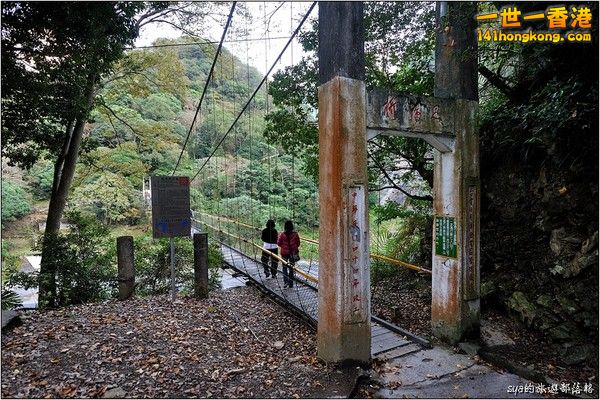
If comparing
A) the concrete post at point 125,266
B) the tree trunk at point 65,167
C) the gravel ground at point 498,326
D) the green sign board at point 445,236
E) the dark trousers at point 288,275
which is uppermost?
the tree trunk at point 65,167

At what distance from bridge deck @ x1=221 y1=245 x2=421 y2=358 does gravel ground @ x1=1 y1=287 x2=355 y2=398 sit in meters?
0.36

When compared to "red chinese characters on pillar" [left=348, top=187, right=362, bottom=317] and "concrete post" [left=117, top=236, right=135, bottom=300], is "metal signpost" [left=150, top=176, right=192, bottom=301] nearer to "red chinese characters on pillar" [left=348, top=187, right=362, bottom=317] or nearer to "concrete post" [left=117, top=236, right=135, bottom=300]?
"concrete post" [left=117, top=236, right=135, bottom=300]

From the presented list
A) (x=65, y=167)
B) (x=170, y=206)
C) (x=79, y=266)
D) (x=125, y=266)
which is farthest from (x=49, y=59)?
(x=65, y=167)

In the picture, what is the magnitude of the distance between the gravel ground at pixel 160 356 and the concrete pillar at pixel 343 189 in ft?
1.42

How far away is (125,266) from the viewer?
508 centimetres

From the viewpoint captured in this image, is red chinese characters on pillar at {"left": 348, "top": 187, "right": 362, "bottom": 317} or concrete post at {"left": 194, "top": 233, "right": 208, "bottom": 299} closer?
red chinese characters on pillar at {"left": 348, "top": 187, "right": 362, "bottom": 317}

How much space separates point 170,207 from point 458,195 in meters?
3.75

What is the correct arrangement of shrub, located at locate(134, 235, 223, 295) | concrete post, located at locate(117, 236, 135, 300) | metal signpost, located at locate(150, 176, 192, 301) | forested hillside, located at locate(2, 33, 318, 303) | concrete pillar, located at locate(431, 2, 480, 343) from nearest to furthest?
concrete pillar, located at locate(431, 2, 480, 343)
metal signpost, located at locate(150, 176, 192, 301)
concrete post, located at locate(117, 236, 135, 300)
shrub, located at locate(134, 235, 223, 295)
forested hillside, located at locate(2, 33, 318, 303)

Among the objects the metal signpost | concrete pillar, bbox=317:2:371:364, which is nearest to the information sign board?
the metal signpost

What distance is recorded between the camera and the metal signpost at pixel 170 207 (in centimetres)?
475

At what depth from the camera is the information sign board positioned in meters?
4.75

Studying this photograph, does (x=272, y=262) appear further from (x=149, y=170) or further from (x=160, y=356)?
(x=149, y=170)

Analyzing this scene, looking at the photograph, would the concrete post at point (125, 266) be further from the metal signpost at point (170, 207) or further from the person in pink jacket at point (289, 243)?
the person in pink jacket at point (289, 243)

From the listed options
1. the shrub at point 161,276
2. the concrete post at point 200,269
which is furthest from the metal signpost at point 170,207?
the shrub at point 161,276
